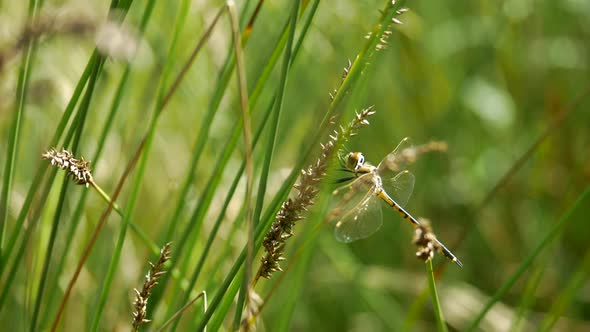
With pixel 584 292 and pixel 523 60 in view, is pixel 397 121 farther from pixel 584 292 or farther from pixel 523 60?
pixel 584 292

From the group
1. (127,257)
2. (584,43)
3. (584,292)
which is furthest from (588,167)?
(127,257)

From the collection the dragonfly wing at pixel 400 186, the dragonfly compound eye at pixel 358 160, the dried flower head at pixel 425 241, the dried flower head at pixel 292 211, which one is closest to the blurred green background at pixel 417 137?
the dragonfly wing at pixel 400 186

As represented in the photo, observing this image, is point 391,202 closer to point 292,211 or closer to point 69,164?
point 292,211

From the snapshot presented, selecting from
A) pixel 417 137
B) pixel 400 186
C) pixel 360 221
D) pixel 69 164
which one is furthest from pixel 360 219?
pixel 417 137

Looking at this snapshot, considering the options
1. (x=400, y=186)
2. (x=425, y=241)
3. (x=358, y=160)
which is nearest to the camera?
(x=425, y=241)

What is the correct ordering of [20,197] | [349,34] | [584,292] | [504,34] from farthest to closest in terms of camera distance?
[504,34] < [349,34] < [584,292] < [20,197]

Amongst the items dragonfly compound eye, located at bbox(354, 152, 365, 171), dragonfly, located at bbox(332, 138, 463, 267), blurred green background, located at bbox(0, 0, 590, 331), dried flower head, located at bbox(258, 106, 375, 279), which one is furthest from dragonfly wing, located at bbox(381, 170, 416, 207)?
blurred green background, located at bbox(0, 0, 590, 331)
